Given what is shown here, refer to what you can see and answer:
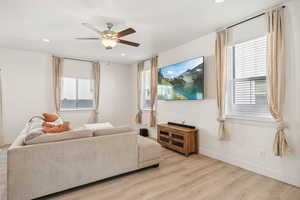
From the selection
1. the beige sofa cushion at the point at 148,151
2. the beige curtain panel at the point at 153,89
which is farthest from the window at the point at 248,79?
the beige curtain panel at the point at 153,89

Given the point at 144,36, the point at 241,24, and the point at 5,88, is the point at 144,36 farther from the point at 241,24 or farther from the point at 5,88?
the point at 5,88

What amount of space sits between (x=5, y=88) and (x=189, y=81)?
209 inches

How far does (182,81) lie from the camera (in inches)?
158

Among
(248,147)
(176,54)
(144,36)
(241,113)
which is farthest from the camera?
(176,54)

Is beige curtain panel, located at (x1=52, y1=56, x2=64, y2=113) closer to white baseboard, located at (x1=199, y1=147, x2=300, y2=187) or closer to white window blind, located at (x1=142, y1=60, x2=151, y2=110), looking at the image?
white window blind, located at (x1=142, y1=60, x2=151, y2=110)

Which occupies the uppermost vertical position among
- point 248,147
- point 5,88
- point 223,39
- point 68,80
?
point 223,39

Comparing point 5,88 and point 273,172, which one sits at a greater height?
point 5,88

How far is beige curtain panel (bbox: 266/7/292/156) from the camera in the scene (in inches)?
92.7

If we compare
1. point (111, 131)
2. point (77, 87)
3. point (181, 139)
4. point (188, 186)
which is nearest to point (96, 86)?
point (77, 87)

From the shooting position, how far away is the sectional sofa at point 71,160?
191 centimetres

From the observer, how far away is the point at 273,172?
254cm

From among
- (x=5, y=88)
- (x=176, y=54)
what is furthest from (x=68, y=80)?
(x=176, y=54)

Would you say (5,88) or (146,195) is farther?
(5,88)

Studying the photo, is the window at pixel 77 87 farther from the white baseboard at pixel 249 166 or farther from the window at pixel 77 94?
the white baseboard at pixel 249 166
